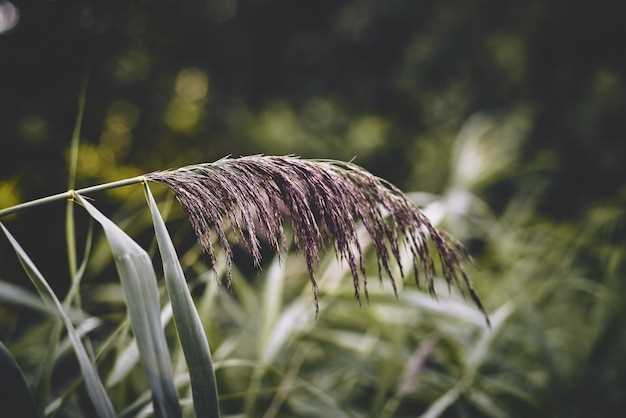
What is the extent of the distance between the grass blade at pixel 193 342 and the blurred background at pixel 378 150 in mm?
388

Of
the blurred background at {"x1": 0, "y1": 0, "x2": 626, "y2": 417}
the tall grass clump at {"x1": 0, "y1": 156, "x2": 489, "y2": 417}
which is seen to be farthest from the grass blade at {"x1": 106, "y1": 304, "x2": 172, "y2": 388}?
the tall grass clump at {"x1": 0, "y1": 156, "x2": 489, "y2": 417}

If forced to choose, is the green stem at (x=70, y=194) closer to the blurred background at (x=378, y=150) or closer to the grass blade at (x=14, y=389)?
the grass blade at (x=14, y=389)

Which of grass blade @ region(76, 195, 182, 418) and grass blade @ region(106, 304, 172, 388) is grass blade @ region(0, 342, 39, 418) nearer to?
grass blade @ region(76, 195, 182, 418)

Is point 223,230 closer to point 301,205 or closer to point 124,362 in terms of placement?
point 301,205

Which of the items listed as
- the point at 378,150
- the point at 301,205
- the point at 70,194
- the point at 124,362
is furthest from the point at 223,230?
the point at 378,150

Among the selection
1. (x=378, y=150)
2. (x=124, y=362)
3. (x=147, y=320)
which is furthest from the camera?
(x=378, y=150)

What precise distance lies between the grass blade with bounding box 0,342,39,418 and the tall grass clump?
2.6 inches

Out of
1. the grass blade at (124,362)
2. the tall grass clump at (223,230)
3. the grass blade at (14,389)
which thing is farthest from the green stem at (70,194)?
the grass blade at (124,362)

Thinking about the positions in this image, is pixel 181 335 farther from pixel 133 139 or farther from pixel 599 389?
pixel 133 139

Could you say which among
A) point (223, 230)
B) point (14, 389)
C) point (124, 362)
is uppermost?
point (223, 230)

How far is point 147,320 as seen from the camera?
535 millimetres

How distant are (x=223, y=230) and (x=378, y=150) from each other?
8.88 ft

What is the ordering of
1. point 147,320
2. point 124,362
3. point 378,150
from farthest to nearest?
point 378,150, point 124,362, point 147,320

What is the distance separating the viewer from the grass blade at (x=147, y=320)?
1.73ft
